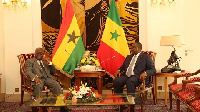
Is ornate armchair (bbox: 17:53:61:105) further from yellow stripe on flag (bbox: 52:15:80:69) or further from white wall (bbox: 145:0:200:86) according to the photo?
white wall (bbox: 145:0:200:86)

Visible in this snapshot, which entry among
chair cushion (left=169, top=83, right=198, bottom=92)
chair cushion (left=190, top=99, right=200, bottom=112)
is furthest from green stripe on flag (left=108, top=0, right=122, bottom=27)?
chair cushion (left=190, top=99, right=200, bottom=112)

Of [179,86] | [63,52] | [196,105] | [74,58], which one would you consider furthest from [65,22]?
[196,105]

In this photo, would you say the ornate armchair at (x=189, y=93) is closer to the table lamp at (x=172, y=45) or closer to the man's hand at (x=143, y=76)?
the man's hand at (x=143, y=76)

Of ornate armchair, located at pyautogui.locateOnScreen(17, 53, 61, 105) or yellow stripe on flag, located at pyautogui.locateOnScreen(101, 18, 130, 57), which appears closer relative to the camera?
ornate armchair, located at pyautogui.locateOnScreen(17, 53, 61, 105)

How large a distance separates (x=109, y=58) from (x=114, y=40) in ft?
1.46

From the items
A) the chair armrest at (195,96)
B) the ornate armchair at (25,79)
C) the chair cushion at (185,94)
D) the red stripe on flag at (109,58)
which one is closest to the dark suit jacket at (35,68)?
the ornate armchair at (25,79)

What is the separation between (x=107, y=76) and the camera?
7188 millimetres

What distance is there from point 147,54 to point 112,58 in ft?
2.74

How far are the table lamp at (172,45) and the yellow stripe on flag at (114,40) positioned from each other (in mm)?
896

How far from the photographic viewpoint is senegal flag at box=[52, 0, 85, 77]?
22.1 feet

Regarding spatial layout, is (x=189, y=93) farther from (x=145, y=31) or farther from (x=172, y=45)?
(x=145, y=31)

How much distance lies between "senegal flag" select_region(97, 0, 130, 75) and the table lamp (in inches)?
36.0

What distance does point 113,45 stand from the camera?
6.83 metres

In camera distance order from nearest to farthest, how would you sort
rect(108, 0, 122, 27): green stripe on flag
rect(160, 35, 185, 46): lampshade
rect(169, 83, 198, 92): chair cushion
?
1. rect(169, 83, 198, 92): chair cushion
2. rect(160, 35, 185, 46): lampshade
3. rect(108, 0, 122, 27): green stripe on flag
